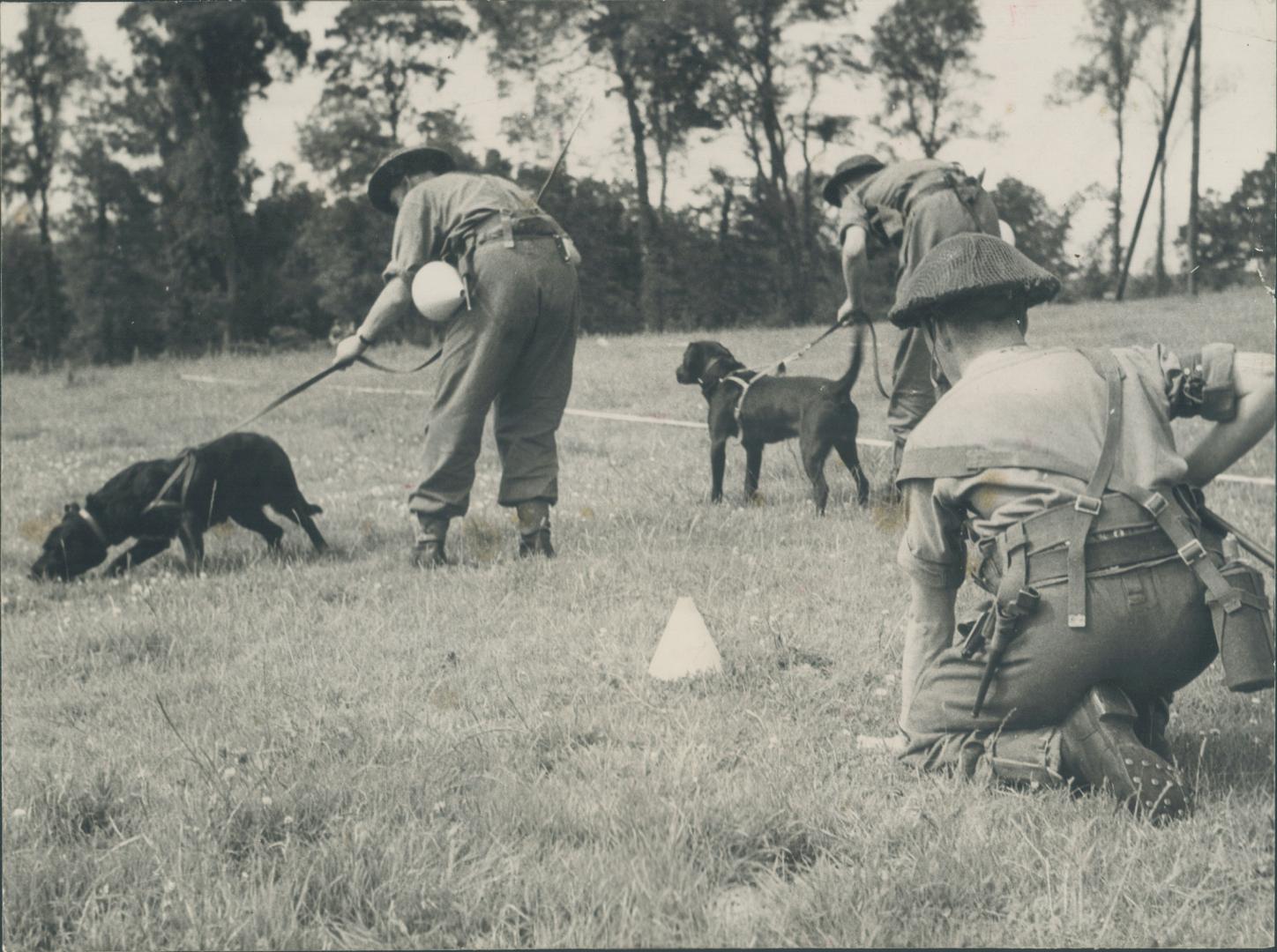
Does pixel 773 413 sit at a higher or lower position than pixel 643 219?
lower

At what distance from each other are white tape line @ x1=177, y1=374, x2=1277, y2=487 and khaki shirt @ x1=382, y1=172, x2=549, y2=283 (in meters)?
2.92

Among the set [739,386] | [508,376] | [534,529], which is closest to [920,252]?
[739,386]

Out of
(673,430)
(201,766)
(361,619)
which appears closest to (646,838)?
(201,766)

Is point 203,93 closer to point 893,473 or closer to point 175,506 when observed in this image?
point 175,506

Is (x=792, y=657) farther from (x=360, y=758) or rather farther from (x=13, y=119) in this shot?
(x=13, y=119)

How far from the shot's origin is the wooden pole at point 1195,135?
2.65 meters

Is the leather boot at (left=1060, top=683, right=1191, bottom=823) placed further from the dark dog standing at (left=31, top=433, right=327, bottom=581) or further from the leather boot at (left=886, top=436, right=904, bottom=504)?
the dark dog standing at (left=31, top=433, right=327, bottom=581)

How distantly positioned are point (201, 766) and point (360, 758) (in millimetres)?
410

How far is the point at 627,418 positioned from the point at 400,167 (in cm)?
330

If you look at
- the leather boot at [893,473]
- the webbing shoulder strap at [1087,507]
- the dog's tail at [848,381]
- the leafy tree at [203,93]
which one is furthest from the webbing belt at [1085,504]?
the dog's tail at [848,381]

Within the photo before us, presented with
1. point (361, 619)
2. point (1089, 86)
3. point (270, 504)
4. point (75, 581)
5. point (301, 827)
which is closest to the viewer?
point (301, 827)

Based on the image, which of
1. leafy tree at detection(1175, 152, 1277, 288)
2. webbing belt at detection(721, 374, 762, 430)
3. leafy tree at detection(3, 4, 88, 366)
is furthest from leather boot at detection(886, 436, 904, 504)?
leafy tree at detection(3, 4, 88, 366)

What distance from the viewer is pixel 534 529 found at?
5.81m

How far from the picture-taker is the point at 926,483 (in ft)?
9.26
